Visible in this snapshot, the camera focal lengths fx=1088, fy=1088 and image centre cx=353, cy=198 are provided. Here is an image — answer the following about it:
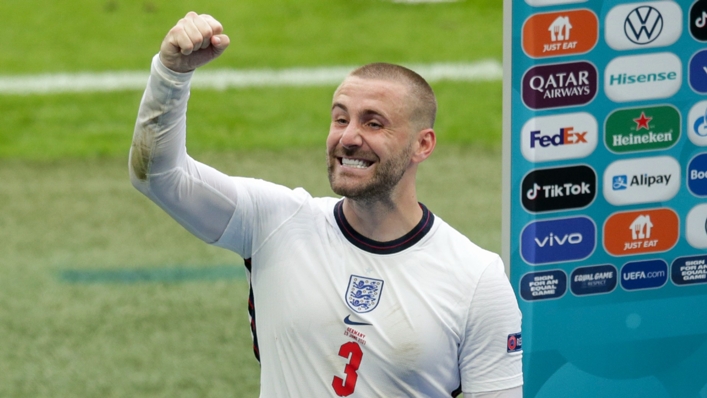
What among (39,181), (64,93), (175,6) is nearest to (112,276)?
(39,181)

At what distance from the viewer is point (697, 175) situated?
3.69 metres

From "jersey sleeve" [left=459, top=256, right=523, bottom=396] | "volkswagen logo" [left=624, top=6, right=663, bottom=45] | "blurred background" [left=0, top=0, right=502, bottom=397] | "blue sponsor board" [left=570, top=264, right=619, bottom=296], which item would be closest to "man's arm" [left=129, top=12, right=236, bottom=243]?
"jersey sleeve" [left=459, top=256, right=523, bottom=396]

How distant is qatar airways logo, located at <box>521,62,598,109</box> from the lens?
11.2 feet

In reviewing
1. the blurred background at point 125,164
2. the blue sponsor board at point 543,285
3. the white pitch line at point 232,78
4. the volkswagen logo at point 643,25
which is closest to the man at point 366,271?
the blue sponsor board at point 543,285

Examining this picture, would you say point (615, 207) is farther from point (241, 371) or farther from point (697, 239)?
point (241, 371)

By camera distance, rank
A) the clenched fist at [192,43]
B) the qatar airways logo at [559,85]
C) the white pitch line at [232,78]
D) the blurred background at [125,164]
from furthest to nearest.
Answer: the white pitch line at [232,78] < the blurred background at [125,164] < the qatar airways logo at [559,85] < the clenched fist at [192,43]

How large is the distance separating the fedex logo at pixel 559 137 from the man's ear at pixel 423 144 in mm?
502

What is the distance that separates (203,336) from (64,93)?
5.97m

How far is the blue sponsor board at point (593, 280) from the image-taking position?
3.65 m

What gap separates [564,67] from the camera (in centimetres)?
345

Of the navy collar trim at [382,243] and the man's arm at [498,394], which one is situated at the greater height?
the navy collar trim at [382,243]

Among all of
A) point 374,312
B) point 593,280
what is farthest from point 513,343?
point 593,280

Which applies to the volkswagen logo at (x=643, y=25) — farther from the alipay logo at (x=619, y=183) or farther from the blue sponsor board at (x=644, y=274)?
the blue sponsor board at (x=644, y=274)

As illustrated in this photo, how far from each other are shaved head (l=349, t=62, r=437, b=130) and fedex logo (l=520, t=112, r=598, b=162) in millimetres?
537
